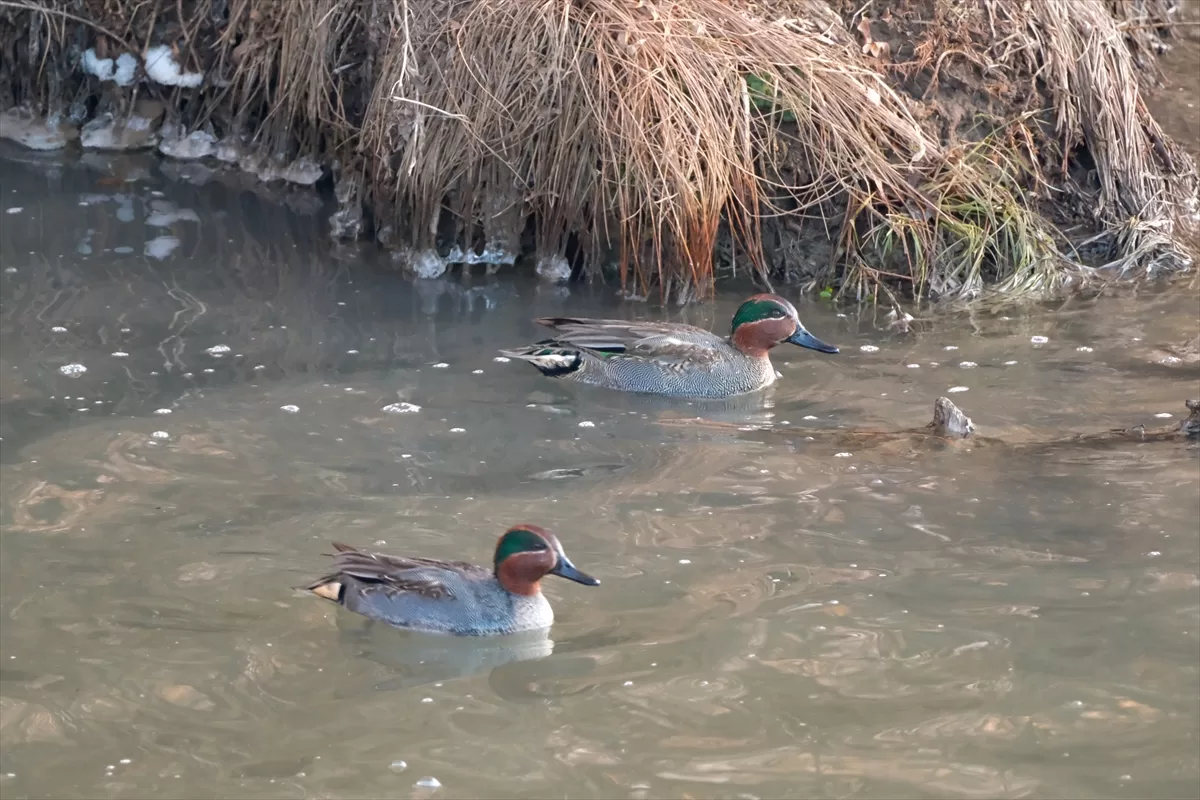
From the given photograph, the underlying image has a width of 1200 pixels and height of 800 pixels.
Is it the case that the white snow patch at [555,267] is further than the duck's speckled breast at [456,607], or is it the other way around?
the white snow patch at [555,267]

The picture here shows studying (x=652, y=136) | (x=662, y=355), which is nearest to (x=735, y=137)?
(x=652, y=136)

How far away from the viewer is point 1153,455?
5531 mm

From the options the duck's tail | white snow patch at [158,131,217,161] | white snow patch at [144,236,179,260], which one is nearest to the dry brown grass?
the duck's tail

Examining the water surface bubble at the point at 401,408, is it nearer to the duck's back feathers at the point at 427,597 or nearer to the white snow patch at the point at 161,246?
the duck's back feathers at the point at 427,597

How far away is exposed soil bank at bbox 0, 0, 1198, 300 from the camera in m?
7.56

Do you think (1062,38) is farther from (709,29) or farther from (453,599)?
(453,599)

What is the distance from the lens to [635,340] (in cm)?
677

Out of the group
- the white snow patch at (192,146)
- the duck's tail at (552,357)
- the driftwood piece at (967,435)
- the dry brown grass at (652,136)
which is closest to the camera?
the driftwood piece at (967,435)

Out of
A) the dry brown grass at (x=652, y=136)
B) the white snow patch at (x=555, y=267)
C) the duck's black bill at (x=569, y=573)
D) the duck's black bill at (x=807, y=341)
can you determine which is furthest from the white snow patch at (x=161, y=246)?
the duck's black bill at (x=569, y=573)

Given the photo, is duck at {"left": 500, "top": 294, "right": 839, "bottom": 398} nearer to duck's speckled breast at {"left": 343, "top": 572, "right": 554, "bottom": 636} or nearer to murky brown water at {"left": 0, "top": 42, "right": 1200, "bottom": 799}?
murky brown water at {"left": 0, "top": 42, "right": 1200, "bottom": 799}

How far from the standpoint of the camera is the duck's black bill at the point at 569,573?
4.37 m

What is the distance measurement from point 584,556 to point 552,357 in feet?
6.86

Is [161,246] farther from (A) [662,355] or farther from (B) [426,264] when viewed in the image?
(A) [662,355]

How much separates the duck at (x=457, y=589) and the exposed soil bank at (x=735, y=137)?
3.40 meters
